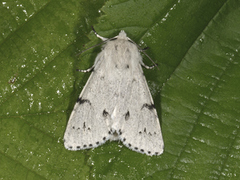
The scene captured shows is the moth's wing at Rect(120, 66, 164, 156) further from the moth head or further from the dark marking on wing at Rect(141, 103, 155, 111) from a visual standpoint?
the moth head

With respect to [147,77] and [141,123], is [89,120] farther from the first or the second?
[147,77]

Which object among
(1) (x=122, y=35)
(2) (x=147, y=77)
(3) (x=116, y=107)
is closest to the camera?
(1) (x=122, y=35)

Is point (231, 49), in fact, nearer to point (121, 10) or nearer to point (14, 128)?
point (121, 10)

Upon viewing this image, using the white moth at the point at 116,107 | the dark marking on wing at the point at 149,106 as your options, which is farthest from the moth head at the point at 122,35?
the dark marking on wing at the point at 149,106

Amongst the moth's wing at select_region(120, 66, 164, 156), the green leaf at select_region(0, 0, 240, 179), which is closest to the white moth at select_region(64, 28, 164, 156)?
the moth's wing at select_region(120, 66, 164, 156)

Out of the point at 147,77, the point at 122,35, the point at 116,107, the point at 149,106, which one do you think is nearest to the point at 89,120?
the point at 116,107

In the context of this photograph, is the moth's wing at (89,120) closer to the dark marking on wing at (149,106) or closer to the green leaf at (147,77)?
the green leaf at (147,77)

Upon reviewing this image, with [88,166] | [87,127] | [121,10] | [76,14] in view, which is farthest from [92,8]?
[88,166]
